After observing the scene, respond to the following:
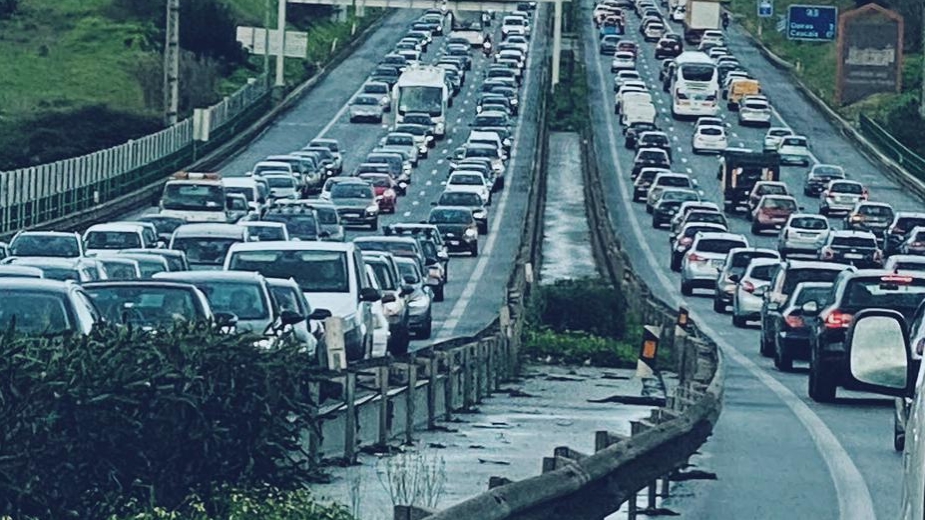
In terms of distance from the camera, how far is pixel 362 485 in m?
17.2

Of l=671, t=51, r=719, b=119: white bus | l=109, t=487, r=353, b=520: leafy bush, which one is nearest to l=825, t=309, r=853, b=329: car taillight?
l=109, t=487, r=353, b=520: leafy bush

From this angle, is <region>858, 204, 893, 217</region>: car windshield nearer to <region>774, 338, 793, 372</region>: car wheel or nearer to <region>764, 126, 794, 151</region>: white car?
<region>764, 126, 794, 151</region>: white car

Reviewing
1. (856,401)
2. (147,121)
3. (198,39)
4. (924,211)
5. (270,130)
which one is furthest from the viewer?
(198,39)

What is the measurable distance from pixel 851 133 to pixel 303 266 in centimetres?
8008

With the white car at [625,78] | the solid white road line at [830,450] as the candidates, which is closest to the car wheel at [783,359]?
the solid white road line at [830,450]

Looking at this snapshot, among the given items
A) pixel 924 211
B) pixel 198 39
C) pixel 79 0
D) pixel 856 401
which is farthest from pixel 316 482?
pixel 79 0

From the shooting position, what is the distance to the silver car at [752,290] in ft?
145

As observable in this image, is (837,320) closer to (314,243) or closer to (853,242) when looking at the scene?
(314,243)

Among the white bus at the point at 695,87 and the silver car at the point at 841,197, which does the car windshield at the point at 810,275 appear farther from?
the white bus at the point at 695,87

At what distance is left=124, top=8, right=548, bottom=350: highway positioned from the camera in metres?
53.8

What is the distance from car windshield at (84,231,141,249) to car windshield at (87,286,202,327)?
21.5 meters

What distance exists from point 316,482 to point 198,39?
11342 cm

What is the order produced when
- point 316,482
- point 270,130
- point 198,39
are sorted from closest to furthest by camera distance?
1. point 316,482
2. point 270,130
3. point 198,39

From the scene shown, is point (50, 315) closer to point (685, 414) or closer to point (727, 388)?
point (685, 414)
